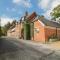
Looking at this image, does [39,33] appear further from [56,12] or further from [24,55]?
[24,55]

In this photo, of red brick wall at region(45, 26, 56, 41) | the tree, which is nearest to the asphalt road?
red brick wall at region(45, 26, 56, 41)

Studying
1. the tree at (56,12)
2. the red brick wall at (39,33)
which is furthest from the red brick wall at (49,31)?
the tree at (56,12)

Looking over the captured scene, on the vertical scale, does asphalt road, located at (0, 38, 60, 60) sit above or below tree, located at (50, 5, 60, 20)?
below

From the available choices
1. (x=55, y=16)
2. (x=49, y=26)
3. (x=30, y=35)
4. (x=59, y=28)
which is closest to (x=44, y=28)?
(x=49, y=26)

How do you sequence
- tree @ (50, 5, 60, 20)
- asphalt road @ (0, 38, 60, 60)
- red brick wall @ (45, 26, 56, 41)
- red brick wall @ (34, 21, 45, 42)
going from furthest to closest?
tree @ (50, 5, 60, 20)
red brick wall @ (34, 21, 45, 42)
red brick wall @ (45, 26, 56, 41)
asphalt road @ (0, 38, 60, 60)

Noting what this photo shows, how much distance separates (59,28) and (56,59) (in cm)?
2751

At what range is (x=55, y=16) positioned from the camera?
5316cm

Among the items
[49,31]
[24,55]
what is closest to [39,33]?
[49,31]

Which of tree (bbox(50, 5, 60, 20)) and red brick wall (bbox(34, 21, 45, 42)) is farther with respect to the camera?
tree (bbox(50, 5, 60, 20))

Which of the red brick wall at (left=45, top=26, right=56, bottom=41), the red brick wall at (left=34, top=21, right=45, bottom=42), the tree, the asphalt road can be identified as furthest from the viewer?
the tree

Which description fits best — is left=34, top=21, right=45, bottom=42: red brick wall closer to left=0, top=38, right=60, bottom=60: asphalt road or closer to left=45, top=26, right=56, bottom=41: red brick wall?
left=45, top=26, right=56, bottom=41: red brick wall

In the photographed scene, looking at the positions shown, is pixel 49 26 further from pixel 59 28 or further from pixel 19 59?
pixel 19 59

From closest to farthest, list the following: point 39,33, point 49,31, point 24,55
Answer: point 24,55 → point 49,31 → point 39,33

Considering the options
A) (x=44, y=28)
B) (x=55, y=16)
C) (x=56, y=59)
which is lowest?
(x=56, y=59)
